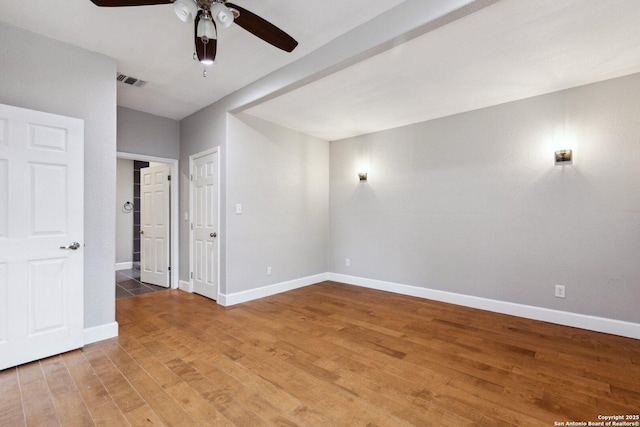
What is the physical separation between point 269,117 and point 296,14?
2102mm

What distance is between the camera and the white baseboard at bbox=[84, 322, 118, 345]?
2.80 meters

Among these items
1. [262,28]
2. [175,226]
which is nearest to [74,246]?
[175,226]

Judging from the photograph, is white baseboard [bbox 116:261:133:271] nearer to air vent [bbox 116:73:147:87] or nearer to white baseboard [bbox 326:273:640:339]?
air vent [bbox 116:73:147:87]

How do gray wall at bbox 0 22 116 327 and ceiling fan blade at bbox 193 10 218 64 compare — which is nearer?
ceiling fan blade at bbox 193 10 218 64

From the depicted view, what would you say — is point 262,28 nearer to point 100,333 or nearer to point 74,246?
point 74,246

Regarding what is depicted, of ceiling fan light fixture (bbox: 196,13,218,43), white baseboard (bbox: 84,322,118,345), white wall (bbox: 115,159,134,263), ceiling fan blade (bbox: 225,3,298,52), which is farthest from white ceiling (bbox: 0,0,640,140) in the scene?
white wall (bbox: 115,159,134,263)

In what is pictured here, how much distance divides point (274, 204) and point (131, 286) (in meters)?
2.91

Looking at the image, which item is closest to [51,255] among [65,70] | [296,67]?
[65,70]

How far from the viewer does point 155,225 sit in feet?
16.8

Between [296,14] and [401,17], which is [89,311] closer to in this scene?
[296,14]

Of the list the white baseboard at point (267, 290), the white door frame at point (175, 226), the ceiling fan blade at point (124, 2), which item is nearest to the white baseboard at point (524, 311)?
the white baseboard at point (267, 290)

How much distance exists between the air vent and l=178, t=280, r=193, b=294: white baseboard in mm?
2873

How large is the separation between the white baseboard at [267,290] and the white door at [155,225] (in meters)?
1.58

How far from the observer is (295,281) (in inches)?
193
